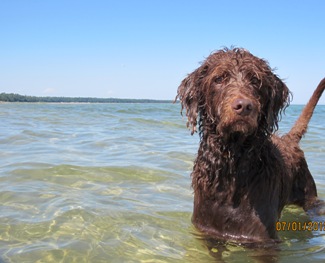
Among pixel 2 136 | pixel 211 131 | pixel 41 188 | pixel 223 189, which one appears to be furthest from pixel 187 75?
pixel 2 136

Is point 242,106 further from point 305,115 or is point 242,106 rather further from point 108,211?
point 305,115

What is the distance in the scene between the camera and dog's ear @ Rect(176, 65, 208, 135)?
4438 millimetres

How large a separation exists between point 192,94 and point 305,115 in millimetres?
2842

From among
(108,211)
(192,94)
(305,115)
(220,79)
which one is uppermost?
(220,79)

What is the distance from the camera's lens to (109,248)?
4566 millimetres

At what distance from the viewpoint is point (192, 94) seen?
4496 mm

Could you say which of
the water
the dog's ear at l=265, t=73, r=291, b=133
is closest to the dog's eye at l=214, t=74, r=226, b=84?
the dog's ear at l=265, t=73, r=291, b=133

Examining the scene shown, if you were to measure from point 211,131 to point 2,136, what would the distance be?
984 centimetres

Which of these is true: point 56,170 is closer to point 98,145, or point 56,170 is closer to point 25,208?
point 25,208

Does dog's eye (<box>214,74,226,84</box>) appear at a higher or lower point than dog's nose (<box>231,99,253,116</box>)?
higher

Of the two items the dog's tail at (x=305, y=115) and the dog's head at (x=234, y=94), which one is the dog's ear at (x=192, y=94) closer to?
the dog's head at (x=234, y=94)
